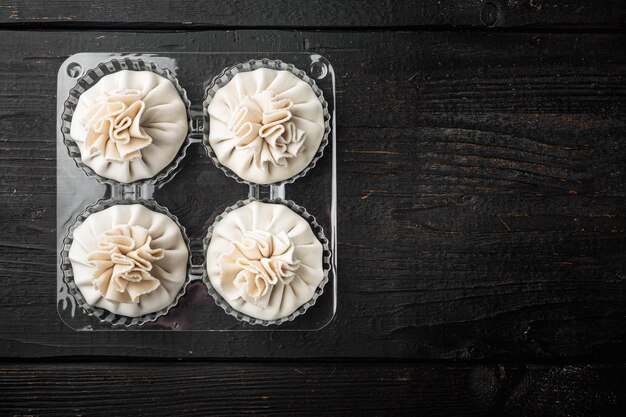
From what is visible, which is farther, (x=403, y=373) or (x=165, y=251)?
(x=403, y=373)

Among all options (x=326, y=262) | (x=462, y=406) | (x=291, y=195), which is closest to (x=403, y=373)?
(x=462, y=406)

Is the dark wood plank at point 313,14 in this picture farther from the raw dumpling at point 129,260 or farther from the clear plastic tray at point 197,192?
the raw dumpling at point 129,260

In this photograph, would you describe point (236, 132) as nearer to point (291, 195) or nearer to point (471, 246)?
point (291, 195)

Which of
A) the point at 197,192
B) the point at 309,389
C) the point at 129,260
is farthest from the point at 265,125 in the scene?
the point at 309,389

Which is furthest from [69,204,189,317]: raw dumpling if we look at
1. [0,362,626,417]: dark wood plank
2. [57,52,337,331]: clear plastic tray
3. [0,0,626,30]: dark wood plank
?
[0,0,626,30]: dark wood plank

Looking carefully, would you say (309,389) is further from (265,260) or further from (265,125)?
(265,125)

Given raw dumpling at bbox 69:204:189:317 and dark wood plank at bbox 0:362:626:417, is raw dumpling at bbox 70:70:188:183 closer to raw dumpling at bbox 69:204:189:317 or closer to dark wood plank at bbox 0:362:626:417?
raw dumpling at bbox 69:204:189:317
